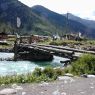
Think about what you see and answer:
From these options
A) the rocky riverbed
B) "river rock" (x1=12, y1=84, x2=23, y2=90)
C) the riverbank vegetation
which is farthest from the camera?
the riverbank vegetation

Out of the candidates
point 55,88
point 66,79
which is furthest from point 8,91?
point 66,79

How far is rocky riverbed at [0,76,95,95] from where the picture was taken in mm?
11781

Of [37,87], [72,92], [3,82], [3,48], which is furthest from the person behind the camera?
[3,48]

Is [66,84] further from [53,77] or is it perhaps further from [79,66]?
[79,66]

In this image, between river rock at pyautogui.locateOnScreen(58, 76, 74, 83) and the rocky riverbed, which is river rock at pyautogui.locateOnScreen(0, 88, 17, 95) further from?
river rock at pyautogui.locateOnScreen(58, 76, 74, 83)

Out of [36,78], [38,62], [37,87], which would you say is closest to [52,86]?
[37,87]

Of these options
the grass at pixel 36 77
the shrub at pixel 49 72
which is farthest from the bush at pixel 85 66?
the shrub at pixel 49 72

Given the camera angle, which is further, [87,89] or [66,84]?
[66,84]

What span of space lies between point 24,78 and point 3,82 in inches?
38.2

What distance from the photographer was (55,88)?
12680 millimetres

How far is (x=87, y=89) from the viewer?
12672mm

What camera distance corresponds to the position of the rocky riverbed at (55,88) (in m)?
11.8

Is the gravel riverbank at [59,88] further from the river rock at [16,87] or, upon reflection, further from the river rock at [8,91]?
the river rock at [8,91]

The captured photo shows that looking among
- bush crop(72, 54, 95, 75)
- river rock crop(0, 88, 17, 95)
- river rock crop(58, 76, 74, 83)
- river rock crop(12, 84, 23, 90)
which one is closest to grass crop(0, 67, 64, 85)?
river rock crop(58, 76, 74, 83)
